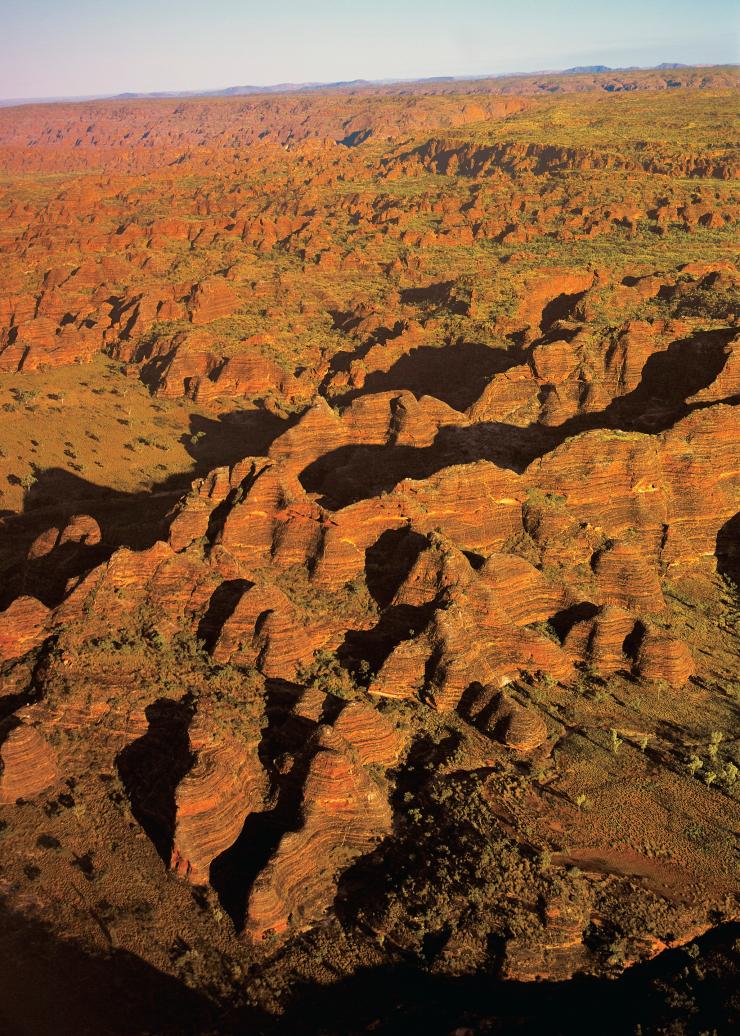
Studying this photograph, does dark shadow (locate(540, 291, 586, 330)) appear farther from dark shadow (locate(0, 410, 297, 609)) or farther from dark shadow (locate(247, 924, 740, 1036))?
dark shadow (locate(247, 924, 740, 1036))

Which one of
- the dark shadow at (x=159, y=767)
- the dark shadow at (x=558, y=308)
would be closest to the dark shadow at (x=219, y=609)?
the dark shadow at (x=159, y=767)

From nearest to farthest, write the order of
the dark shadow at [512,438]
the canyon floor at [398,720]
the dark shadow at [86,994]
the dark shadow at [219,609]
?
the dark shadow at [86,994], the canyon floor at [398,720], the dark shadow at [219,609], the dark shadow at [512,438]

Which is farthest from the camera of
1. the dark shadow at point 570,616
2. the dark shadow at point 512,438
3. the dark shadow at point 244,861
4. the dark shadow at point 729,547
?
the dark shadow at point 512,438

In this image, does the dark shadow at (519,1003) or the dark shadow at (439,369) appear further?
the dark shadow at (439,369)

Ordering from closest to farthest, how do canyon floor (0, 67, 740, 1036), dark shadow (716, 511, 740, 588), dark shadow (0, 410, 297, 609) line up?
canyon floor (0, 67, 740, 1036) → dark shadow (0, 410, 297, 609) → dark shadow (716, 511, 740, 588)

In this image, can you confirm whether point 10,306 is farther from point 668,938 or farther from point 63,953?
point 668,938

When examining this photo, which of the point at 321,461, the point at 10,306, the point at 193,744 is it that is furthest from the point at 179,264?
the point at 193,744

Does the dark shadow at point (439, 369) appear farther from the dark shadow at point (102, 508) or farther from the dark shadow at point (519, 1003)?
the dark shadow at point (519, 1003)

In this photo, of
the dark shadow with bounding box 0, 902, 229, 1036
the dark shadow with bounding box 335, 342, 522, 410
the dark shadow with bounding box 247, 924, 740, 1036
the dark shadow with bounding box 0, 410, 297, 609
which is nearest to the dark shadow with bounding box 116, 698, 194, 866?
the dark shadow with bounding box 0, 902, 229, 1036

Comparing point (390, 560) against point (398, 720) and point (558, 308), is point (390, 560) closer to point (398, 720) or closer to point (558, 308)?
point (398, 720)
